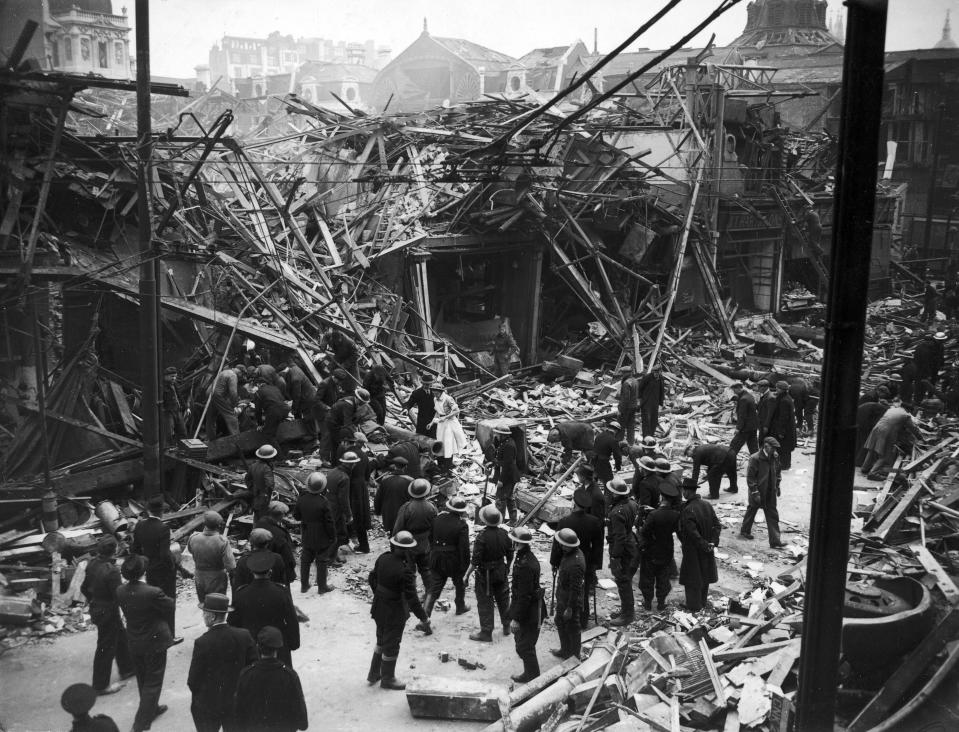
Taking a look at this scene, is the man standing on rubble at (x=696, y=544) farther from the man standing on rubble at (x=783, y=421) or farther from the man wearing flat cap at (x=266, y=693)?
the man wearing flat cap at (x=266, y=693)

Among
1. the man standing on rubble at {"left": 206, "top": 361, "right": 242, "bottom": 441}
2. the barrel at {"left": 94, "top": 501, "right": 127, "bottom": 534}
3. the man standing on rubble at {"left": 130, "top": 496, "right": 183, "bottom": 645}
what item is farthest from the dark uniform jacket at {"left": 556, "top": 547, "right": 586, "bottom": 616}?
the man standing on rubble at {"left": 206, "top": 361, "right": 242, "bottom": 441}

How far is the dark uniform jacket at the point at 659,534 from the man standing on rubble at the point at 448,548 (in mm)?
2032

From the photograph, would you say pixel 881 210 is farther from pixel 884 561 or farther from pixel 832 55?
pixel 884 561

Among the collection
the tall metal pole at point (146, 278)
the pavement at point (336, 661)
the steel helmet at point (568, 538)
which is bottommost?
the pavement at point (336, 661)

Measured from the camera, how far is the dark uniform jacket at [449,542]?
9008 millimetres

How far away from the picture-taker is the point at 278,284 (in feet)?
53.3

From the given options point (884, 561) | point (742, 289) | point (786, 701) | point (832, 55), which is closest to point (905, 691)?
point (786, 701)

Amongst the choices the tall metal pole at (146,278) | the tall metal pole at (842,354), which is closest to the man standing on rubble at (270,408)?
the tall metal pole at (146,278)

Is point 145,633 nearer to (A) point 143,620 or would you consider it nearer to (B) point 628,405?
(A) point 143,620

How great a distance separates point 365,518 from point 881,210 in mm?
30467

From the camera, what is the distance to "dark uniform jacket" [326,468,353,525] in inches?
410

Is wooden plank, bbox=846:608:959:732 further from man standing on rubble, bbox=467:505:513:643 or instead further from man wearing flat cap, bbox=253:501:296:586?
man wearing flat cap, bbox=253:501:296:586

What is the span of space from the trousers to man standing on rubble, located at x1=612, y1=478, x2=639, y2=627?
4983 mm

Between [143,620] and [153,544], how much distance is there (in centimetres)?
142
